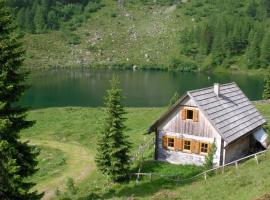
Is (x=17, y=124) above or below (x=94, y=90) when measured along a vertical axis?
above

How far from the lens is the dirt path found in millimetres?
42662

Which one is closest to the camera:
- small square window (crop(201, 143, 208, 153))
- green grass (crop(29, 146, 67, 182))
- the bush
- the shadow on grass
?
the shadow on grass

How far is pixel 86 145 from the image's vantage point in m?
57.0

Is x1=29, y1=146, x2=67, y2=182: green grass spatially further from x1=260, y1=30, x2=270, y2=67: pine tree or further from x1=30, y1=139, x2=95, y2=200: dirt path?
x1=260, y1=30, x2=270, y2=67: pine tree

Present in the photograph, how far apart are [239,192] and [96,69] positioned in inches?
6394

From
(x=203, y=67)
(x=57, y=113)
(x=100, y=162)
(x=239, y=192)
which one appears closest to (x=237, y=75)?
(x=203, y=67)

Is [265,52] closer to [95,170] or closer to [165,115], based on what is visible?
[165,115]

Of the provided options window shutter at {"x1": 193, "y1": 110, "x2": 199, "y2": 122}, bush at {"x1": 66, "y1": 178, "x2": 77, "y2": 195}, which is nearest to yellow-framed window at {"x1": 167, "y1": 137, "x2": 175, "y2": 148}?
window shutter at {"x1": 193, "y1": 110, "x2": 199, "y2": 122}

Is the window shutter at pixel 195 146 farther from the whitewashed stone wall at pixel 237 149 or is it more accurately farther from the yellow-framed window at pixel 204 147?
the whitewashed stone wall at pixel 237 149

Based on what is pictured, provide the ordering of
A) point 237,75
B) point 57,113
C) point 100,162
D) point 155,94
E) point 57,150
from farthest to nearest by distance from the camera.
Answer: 1. point 237,75
2. point 155,94
3. point 57,113
4. point 57,150
5. point 100,162

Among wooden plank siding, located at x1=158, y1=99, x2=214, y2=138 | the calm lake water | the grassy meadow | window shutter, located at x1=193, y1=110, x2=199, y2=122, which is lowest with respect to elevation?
the calm lake water

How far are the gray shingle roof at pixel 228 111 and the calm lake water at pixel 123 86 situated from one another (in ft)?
180

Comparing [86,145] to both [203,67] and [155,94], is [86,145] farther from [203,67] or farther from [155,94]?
[203,67]

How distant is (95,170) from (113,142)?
8072mm
